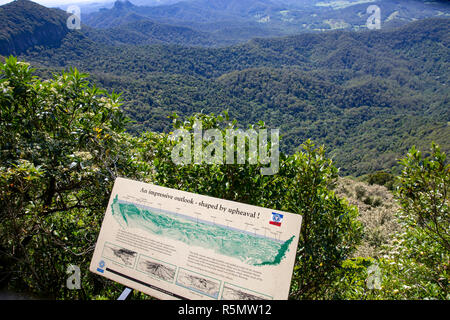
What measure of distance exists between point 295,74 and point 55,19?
5862 inches

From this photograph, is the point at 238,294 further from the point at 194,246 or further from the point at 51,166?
the point at 51,166

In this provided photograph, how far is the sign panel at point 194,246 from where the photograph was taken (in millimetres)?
1993

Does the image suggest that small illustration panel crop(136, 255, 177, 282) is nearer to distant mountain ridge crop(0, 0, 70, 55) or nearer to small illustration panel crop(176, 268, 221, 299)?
small illustration panel crop(176, 268, 221, 299)

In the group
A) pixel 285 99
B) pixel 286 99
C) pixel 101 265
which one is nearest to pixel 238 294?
pixel 101 265

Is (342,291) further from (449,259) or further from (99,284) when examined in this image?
(99,284)

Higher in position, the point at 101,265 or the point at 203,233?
the point at 203,233

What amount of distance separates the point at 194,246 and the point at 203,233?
13 cm

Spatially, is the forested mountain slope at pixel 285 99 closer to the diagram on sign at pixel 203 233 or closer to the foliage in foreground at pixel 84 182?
the foliage in foreground at pixel 84 182

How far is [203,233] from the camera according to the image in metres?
2.23

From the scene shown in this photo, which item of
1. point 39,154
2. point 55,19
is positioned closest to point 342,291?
point 39,154

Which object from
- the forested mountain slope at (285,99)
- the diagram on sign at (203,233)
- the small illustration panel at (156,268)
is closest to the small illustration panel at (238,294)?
the diagram on sign at (203,233)

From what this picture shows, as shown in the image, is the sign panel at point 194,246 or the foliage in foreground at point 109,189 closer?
the sign panel at point 194,246

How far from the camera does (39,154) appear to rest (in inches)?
115

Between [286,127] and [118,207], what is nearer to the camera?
[118,207]
